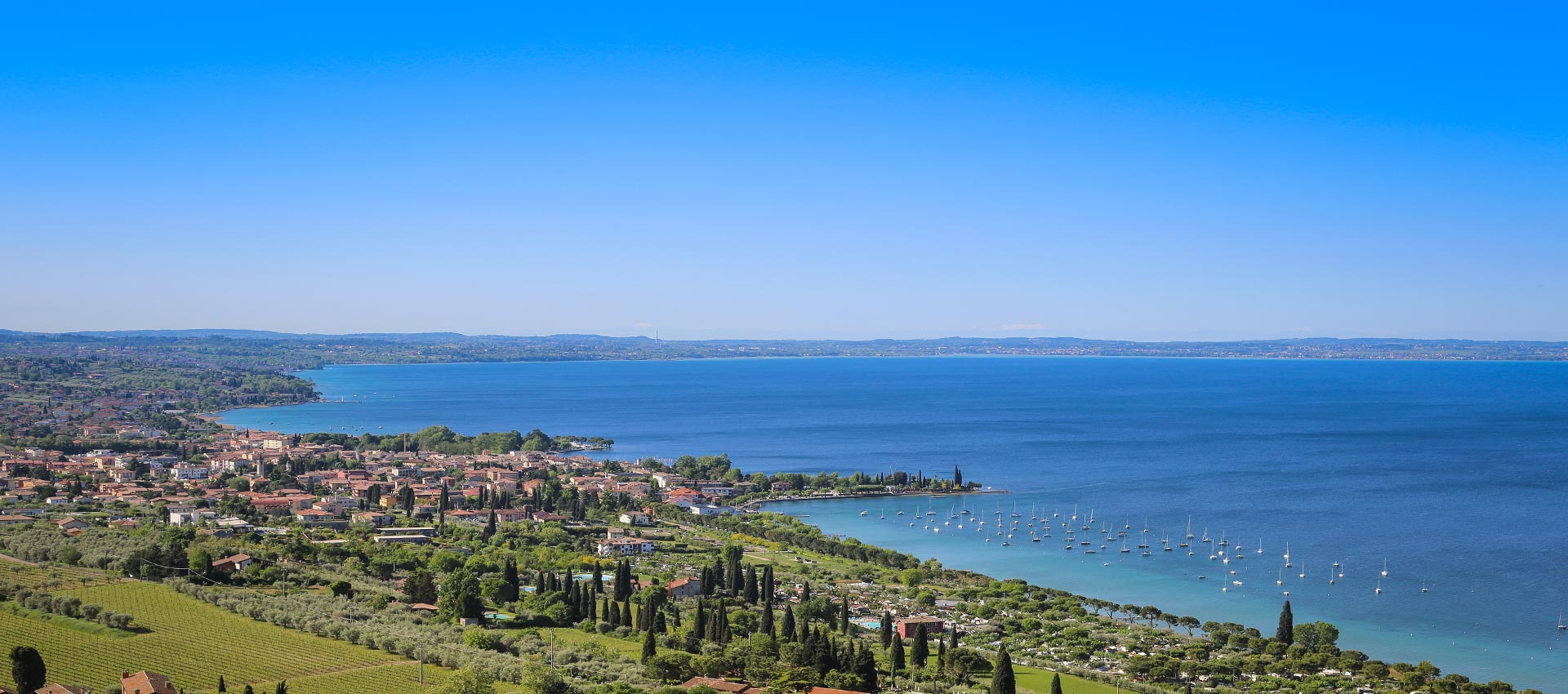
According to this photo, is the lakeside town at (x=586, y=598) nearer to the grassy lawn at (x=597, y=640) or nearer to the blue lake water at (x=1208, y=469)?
the grassy lawn at (x=597, y=640)

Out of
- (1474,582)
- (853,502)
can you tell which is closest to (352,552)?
(853,502)

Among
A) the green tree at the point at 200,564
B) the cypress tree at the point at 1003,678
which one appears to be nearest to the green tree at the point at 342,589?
the green tree at the point at 200,564

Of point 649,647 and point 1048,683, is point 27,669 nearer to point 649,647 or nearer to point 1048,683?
point 649,647

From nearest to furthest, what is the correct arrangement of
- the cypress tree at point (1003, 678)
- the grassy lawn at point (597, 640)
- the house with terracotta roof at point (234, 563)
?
1. the cypress tree at point (1003, 678)
2. the grassy lawn at point (597, 640)
3. the house with terracotta roof at point (234, 563)

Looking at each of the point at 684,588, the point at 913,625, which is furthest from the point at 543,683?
the point at 684,588

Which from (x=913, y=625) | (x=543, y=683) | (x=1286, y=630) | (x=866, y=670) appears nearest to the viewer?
(x=543, y=683)

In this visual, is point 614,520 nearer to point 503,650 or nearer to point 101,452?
point 503,650
